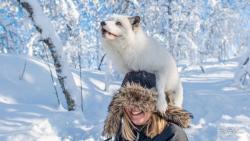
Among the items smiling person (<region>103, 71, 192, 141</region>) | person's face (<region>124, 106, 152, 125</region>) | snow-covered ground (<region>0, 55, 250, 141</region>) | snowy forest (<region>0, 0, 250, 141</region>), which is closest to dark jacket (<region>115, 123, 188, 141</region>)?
smiling person (<region>103, 71, 192, 141</region>)

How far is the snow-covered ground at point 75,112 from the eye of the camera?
26.9 feet

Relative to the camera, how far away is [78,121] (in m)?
9.45

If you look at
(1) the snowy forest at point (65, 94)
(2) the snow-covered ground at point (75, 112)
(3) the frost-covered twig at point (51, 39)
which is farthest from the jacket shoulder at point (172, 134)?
(3) the frost-covered twig at point (51, 39)

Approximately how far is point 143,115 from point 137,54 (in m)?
0.47

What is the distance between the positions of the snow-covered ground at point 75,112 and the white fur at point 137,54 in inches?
172

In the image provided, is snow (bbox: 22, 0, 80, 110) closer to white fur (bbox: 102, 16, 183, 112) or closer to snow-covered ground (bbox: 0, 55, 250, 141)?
snow-covered ground (bbox: 0, 55, 250, 141)

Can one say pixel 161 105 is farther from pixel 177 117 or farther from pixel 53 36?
A: pixel 53 36

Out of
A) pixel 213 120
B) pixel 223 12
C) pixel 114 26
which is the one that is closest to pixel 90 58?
pixel 223 12

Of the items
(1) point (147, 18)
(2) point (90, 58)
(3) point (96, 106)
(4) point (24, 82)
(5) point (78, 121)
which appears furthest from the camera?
(2) point (90, 58)

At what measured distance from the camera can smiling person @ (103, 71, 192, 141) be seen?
3.23m

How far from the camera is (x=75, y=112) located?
10.1m

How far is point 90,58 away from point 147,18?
1016 inches

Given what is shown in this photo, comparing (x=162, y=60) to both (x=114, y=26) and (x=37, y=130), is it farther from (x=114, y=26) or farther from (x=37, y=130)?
(x=37, y=130)

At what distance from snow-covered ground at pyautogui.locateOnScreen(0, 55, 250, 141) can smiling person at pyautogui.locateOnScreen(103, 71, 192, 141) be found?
4.41 meters
